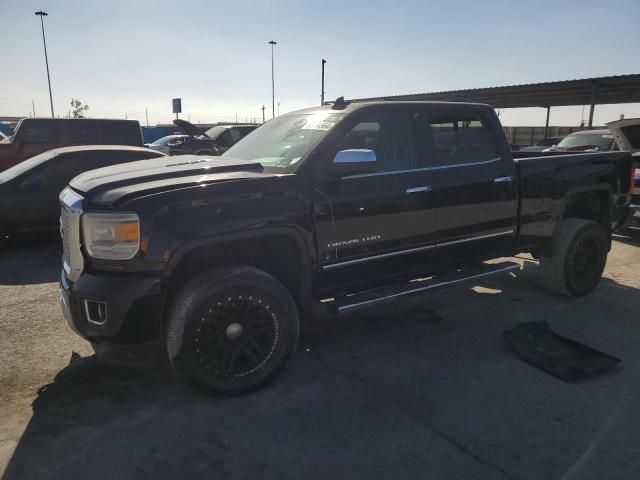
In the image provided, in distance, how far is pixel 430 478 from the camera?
2383mm

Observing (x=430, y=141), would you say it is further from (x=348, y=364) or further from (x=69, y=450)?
(x=69, y=450)

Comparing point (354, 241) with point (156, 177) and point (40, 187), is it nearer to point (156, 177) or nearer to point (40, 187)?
point (156, 177)

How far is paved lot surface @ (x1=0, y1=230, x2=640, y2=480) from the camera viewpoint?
2477mm

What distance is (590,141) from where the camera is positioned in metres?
10.4

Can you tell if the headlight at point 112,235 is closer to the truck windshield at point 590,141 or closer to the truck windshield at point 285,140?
the truck windshield at point 285,140

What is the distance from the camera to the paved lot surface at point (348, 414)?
2.48 meters

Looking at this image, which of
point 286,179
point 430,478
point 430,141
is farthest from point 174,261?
point 430,141

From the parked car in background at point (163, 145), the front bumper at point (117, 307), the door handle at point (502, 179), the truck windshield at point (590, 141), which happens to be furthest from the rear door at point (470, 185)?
the parked car in background at point (163, 145)

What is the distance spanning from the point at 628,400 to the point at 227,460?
101 inches

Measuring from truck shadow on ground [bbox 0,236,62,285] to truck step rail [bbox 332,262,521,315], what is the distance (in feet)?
13.0

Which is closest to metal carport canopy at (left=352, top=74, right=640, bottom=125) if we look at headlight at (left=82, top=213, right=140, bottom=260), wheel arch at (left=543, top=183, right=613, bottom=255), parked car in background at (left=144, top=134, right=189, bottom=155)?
parked car in background at (left=144, top=134, right=189, bottom=155)

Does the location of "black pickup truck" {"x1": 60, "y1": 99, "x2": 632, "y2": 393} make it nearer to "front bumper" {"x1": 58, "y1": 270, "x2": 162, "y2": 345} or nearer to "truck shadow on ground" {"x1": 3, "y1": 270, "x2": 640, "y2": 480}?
"front bumper" {"x1": 58, "y1": 270, "x2": 162, "y2": 345}

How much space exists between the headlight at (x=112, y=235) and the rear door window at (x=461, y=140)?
2.47 meters

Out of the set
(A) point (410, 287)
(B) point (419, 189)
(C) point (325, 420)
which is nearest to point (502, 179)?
(B) point (419, 189)
